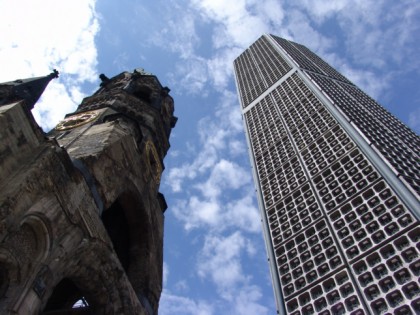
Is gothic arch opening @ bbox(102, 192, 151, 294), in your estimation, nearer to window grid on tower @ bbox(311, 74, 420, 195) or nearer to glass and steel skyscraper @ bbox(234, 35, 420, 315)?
glass and steel skyscraper @ bbox(234, 35, 420, 315)

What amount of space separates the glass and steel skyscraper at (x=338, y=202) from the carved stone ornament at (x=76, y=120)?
9.28 meters

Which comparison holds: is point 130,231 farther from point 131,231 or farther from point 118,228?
point 118,228

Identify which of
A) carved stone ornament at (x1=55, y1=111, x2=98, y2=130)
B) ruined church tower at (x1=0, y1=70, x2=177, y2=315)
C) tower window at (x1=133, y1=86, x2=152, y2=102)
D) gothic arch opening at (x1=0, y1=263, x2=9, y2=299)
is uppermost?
tower window at (x1=133, y1=86, x2=152, y2=102)

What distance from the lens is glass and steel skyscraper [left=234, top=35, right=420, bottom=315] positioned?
12805mm

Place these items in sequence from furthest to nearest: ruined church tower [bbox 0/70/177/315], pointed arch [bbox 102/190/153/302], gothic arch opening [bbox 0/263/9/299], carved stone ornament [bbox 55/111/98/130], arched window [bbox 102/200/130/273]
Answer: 1. carved stone ornament [bbox 55/111/98/130]
2. arched window [bbox 102/200/130/273]
3. pointed arch [bbox 102/190/153/302]
4. ruined church tower [bbox 0/70/177/315]
5. gothic arch opening [bbox 0/263/9/299]

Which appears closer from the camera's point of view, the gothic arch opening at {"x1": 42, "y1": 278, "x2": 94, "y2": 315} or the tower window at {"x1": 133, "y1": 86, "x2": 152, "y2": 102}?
the gothic arch opening at {"x1": 42, "y1": 278, "x2": 94, "y2": 315}

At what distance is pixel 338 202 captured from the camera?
55.9 ft

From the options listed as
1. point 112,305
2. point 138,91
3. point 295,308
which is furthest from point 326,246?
point 138,91

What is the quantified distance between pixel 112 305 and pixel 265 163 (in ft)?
52.7

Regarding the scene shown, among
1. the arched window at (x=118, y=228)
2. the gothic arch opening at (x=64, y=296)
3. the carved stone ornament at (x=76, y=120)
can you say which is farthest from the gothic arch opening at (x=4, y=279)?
the carved stone ornament at (x=76, y=120)

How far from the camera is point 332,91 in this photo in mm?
28938

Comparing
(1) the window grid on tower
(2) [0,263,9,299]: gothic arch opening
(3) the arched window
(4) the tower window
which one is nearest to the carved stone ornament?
(3) the arched window

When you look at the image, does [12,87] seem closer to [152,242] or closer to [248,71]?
[152,242]

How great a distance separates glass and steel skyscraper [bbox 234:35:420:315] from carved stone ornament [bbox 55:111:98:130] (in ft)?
30.5
